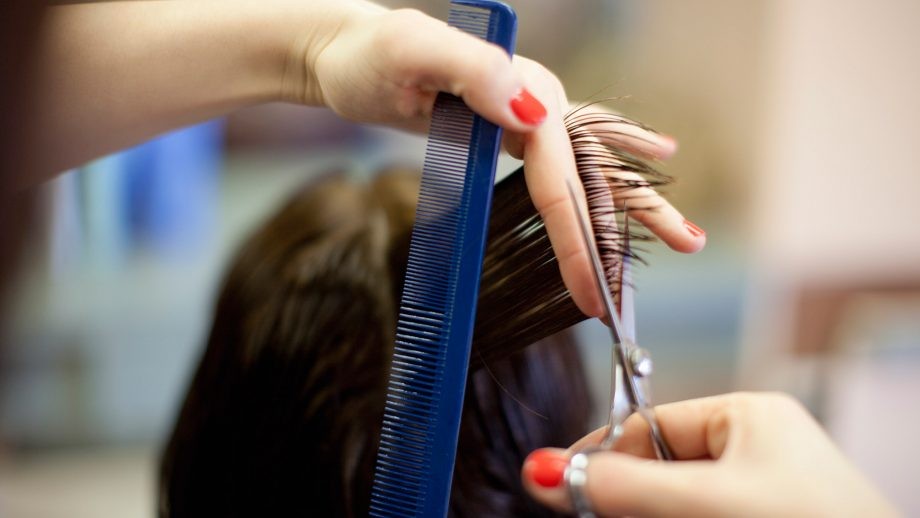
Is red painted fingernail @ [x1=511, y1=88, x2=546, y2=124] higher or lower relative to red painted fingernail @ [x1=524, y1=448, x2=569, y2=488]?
higher

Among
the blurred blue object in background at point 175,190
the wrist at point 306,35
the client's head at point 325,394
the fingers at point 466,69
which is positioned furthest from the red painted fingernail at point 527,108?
the blurred blue object in background at point 175,190

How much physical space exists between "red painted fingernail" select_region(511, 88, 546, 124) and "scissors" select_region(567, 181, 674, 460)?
46mm

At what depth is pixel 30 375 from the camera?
176cm

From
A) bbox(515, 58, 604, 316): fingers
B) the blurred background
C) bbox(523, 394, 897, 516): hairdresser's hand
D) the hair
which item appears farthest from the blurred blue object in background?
bbox(523, 394, 897, 516): hairdresser's hand

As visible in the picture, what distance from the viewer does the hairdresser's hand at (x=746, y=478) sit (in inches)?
15.6

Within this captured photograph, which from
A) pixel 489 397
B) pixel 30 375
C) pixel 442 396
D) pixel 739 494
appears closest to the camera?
pixel 739 494

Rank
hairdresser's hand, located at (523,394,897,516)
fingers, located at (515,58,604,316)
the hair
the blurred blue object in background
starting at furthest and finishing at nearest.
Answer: the blurred blue object in background, the hair, fingers, located at (515,58,604,316), hairdresser's hand, located at (523,394,897,516)

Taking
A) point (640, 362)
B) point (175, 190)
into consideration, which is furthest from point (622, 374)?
point (175, 190)

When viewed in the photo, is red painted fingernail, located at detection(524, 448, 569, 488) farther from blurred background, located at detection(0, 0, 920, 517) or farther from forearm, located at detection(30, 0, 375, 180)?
blurred background, located at detection(0, 0, 920, 517)

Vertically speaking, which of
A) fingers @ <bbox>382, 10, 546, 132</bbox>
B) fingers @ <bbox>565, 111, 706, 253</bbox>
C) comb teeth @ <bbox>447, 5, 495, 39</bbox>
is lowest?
fingers @ <bbox>565, 111, 706, 253</bbox>

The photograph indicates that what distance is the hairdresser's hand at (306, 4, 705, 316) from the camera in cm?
48

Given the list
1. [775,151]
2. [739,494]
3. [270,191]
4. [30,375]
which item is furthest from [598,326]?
[739,494]

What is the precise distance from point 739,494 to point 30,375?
176cm

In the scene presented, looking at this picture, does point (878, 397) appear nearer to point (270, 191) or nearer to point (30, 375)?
point (270, 191)
